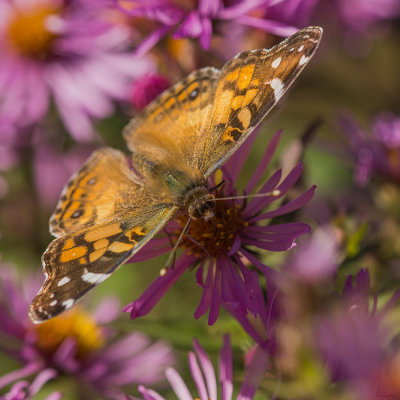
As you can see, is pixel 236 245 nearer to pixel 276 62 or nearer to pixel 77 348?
pixel 276 62

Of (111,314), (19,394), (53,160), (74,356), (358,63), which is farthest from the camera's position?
(358,63)

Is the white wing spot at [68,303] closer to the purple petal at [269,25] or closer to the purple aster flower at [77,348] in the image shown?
the purple aster flower at [77,348]

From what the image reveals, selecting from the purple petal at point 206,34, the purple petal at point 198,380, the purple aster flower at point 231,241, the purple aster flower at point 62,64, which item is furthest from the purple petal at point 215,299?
the purple aster flower at point 62,64

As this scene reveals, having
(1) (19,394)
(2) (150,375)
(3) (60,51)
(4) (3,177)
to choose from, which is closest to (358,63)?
(3) (60,51)

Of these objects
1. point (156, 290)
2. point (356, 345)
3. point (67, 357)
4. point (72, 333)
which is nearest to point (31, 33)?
point (72, 333)

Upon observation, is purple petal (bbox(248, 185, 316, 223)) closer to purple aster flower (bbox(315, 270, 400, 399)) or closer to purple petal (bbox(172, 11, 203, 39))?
purple petal (bbox(172, 11, 203, 39))

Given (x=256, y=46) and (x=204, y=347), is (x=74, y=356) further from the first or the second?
(x=256, y=46)

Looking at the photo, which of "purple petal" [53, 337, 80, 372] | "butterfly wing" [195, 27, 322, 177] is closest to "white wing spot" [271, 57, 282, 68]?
"butterfly wing" [195, 27, 322, 177]

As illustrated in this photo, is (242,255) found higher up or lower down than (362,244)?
higher up
